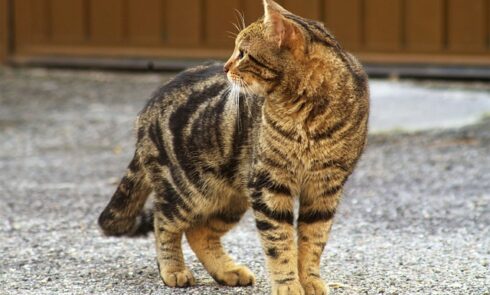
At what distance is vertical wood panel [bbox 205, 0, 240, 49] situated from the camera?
42.0 ft

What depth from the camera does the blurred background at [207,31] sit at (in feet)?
38.8

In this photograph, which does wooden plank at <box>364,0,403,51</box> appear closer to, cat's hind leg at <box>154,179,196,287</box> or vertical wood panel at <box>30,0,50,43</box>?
vertical wood panel at <box>30,0,50,43</box>

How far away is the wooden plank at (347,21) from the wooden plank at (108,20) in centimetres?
261

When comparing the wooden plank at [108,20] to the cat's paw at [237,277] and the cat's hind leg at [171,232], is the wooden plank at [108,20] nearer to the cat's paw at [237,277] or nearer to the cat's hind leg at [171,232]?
the cat's hind leg at [171,232]

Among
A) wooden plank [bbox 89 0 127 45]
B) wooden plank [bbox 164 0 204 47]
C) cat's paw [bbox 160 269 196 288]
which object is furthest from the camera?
wooden plank [bbox 89 0 127 45]

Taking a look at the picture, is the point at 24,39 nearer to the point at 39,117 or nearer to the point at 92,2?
the point at 92,2

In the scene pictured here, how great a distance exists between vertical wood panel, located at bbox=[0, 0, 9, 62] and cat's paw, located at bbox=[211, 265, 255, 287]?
9.09m

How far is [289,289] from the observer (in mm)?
4934

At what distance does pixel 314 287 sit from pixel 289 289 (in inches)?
6.9

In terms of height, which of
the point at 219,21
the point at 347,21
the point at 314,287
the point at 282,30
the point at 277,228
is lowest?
the point at 219,21

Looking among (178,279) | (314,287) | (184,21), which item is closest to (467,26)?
(184,21)

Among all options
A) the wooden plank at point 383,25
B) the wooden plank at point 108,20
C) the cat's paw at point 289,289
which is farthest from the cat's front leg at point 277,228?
the wooden plank at point 108,20

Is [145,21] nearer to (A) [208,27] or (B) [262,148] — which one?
(A) [208,27]

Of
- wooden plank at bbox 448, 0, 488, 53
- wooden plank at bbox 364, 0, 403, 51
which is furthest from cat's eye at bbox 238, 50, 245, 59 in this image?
wooden plank at bbox 364, 0, 403, 51
